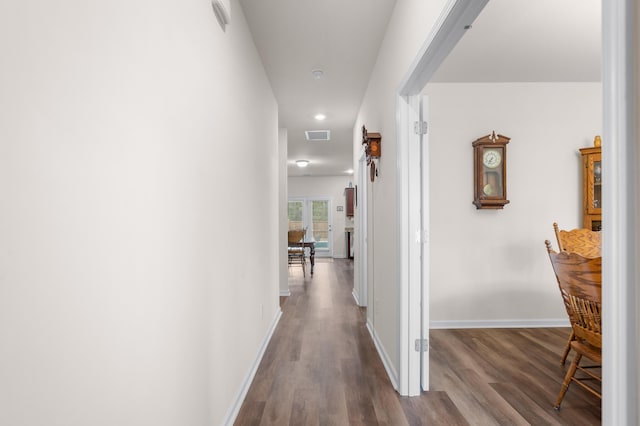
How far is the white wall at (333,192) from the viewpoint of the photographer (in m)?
10.8

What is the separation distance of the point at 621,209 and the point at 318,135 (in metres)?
5.20

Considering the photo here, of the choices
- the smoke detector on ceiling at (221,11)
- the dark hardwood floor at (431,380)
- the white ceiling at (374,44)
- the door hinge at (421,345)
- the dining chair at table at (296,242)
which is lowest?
the dark hardwood floor at (431,380)

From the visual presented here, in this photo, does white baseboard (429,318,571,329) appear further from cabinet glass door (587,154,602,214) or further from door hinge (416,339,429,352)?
door hinge (416,339,429,352)

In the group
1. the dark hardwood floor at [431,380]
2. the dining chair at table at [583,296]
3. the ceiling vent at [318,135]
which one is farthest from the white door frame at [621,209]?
Result: the ceiling vent at [318,135]

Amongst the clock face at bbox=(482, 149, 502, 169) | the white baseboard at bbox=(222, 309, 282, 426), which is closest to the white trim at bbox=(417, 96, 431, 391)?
the white baseboard at bbox=(222, 309, 282, 426)

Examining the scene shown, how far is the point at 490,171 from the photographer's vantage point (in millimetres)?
3680

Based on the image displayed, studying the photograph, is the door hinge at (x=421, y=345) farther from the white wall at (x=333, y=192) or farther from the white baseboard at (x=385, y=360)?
the white wall at (x=333, y=192)

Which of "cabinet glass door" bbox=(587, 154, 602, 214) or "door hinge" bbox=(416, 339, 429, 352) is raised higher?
"cabinet glass door" bbox=(587, 154, 602, 214)

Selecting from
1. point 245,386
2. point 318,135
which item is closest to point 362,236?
point 318,135

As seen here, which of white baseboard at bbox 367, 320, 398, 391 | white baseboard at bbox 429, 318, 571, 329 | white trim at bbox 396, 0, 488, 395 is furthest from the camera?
white baseboard at bbox 429, 318, 571, 329

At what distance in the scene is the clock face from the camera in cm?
367

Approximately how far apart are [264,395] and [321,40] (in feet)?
8.85

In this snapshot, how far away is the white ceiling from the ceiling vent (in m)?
1.11

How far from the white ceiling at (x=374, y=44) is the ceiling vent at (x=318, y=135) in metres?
1.11
